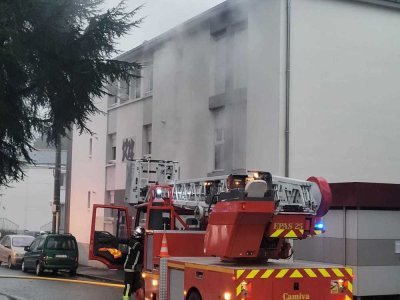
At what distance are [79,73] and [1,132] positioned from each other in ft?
5.06

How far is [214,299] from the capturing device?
737 centimetres

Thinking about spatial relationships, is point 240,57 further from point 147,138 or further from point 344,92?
point 147,138

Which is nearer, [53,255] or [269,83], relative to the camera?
[269,83]

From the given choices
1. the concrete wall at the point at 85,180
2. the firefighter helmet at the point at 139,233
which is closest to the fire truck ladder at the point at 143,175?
the firefighter helmet at the point at 139,233

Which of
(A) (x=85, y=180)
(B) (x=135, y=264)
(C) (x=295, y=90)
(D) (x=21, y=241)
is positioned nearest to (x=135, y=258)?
(B) (x=135, y=264)

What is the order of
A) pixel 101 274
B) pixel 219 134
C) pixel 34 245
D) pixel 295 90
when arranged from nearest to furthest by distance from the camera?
1. pixel 295 90
2. pixel 219 134
3. pixel 101 274
4. pixel 34 245

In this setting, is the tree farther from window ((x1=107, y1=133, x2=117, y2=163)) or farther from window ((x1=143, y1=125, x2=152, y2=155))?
window ((x1=107, y1=133, x2=117, y2=163))

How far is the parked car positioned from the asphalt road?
13.2ft

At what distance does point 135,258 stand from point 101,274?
11.9 metres

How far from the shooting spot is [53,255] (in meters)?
21.2

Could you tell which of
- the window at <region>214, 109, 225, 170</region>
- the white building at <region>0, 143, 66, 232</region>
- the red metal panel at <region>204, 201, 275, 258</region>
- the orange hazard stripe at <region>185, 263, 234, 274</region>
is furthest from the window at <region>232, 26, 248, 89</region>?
the white building at <region>0, 143, 66, 232</region>

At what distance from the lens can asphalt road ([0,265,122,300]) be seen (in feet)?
47.1

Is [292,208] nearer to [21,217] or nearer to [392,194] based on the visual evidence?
[392,194]

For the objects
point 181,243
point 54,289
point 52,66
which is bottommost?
point 54,289
